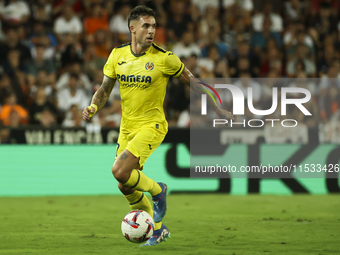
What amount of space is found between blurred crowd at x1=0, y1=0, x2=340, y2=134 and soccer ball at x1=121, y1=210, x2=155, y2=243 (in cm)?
578

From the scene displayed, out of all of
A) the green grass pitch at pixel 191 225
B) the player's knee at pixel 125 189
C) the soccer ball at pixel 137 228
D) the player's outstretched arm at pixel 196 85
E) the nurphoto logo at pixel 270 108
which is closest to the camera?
the soccer ball at pixel 137 228

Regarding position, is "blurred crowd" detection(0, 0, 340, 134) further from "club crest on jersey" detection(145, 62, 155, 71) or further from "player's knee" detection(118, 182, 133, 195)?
"player's knee" detection(118, 182, 133, 195)

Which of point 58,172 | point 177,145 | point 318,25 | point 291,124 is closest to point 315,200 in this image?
point 291,124

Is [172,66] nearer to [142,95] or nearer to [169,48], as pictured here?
[142,95]

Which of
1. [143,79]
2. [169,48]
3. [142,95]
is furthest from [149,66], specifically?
[169,48]

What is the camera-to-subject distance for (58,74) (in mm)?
13703

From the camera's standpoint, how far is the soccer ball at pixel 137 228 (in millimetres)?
5938

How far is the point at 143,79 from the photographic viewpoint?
6297 mm

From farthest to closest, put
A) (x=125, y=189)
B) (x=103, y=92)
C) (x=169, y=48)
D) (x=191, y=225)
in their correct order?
(x=169, y=48) → (x=191, y=225) → (x=103, y=92) → (x=125, y=189)

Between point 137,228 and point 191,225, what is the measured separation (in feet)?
6.19

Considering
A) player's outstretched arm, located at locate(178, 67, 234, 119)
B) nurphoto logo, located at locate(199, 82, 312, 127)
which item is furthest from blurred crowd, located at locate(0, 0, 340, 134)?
Result: player's outstretched arm, located at locate(178, 67, 234, 119)

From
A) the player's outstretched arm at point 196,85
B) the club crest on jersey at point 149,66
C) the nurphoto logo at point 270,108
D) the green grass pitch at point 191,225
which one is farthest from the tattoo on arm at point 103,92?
the nurphoto logo at point 270,108

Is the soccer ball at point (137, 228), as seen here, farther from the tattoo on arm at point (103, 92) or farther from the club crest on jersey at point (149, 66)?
the club crest on jersey at point (149, 66)

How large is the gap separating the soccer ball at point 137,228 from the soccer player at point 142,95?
1.08 ft
